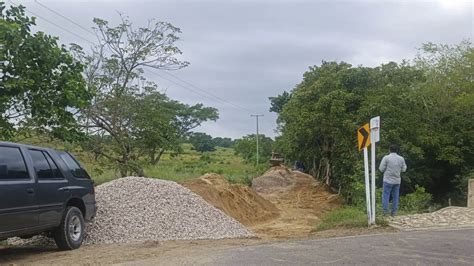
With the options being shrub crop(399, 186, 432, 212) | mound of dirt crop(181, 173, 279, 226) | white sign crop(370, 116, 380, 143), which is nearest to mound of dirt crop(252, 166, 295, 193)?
mound of dirt crop(181, 173, 279, 226)

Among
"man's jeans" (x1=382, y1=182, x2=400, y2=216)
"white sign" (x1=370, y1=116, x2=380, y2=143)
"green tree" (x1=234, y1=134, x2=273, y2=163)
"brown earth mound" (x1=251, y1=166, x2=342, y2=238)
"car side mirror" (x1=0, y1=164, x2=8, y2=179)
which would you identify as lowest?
"brown earth mound" (x1=251, y1=166, x2=342, y2=238)

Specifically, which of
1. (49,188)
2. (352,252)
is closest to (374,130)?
(352,252)

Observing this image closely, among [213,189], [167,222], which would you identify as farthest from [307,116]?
[167,222]

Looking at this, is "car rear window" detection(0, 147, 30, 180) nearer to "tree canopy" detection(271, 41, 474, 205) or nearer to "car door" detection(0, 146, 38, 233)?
"car door" detection(0, 146, 38, 233)

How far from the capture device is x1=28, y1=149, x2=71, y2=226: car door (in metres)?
8.55

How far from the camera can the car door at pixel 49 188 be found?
8555mm

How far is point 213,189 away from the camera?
18.9m

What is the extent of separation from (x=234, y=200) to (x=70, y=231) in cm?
1088

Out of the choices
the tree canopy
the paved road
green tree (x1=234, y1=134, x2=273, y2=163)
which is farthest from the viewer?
green tree (x1=234, y1=134, x2=273, y2=163)

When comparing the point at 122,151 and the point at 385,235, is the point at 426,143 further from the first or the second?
the point at 385,235

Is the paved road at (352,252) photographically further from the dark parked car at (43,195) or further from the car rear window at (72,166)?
the car rear window at (72,166)

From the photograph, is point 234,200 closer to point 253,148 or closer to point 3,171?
point 3,171

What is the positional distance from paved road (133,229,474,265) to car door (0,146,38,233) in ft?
6.10

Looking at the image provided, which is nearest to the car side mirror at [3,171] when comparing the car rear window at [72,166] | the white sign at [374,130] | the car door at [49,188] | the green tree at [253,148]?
the car door at [49,188]
